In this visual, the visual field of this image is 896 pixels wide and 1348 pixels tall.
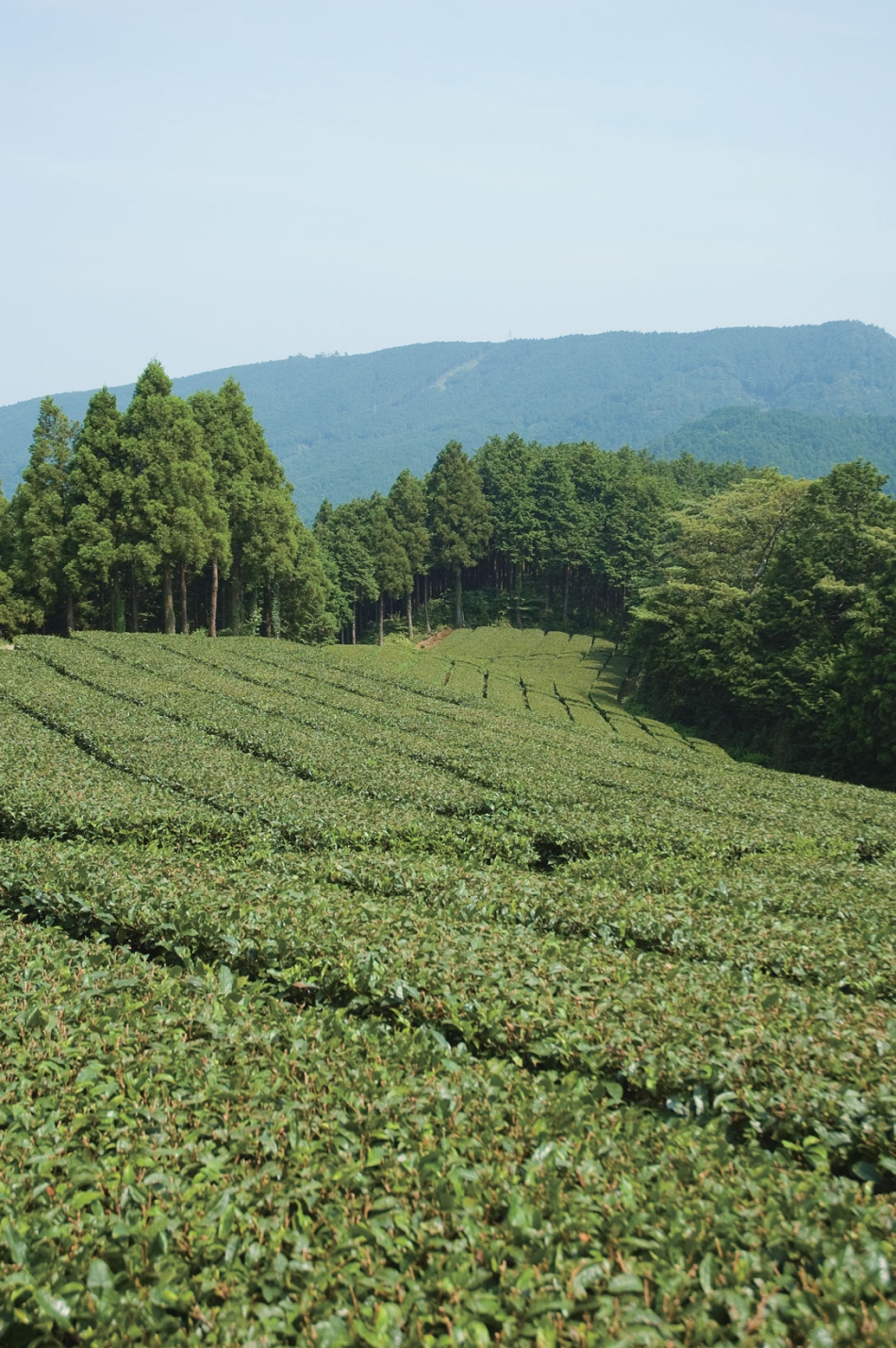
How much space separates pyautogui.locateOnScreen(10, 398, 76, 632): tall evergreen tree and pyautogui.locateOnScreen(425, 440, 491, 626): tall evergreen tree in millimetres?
35092

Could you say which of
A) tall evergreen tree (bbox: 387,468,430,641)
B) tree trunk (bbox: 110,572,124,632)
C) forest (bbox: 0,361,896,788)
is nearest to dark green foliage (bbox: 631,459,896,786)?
forest (bbox: 0,361,896,788)

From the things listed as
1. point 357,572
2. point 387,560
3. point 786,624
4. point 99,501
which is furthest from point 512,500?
point 99,501

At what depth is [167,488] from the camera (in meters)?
42.8

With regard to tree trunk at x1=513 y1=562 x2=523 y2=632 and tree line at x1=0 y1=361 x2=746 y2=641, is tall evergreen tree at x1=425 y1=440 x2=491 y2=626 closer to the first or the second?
tree line at x1=0 y1=361 x2=746 y2=641

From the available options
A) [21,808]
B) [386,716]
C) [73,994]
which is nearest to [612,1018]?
[73,994]

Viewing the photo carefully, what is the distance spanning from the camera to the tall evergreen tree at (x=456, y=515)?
74.6 m

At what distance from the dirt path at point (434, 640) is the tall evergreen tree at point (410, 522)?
4.37 ft

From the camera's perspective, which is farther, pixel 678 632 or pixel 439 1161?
pixel 678 632

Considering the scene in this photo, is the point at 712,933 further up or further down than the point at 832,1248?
further down

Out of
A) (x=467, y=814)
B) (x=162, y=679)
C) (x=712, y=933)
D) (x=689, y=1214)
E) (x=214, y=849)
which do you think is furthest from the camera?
(x=162, y=679)

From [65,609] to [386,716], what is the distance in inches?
1173

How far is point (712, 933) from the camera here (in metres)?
8.95

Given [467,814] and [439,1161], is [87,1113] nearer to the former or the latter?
[439,1161]

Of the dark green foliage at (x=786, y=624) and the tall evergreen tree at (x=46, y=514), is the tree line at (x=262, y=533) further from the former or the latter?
the dark green foliage at (x=786, y=624)
